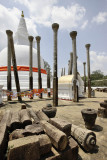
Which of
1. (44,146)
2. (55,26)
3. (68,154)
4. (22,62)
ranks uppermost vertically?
(55,26)

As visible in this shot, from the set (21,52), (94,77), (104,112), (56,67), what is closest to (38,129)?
(104,112)

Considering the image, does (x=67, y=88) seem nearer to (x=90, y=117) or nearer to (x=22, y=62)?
(x=90, y=117)

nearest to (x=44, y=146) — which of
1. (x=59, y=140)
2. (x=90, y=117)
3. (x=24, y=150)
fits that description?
(x=59, y=140)

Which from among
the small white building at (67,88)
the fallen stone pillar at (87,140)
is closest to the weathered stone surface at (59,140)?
the fallen stone pillar at (87,140)

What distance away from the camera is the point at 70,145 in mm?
2293

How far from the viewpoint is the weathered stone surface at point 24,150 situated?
1.70 metres

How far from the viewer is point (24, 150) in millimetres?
1759

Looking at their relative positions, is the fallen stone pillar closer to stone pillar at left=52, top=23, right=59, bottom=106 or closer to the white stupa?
stone pillar at left=52, top=23, right=59, bottom=106

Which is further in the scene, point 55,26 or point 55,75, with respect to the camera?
point 55,26

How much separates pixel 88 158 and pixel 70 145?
1.90ft

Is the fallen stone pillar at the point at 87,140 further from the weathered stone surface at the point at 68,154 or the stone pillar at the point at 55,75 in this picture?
the stone pillar at the point at 55,75

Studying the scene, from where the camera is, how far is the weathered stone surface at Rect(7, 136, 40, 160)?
5.56 feet

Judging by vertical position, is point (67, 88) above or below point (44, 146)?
above

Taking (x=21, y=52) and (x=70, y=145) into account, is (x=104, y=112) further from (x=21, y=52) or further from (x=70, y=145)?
(x=21, y=52)
